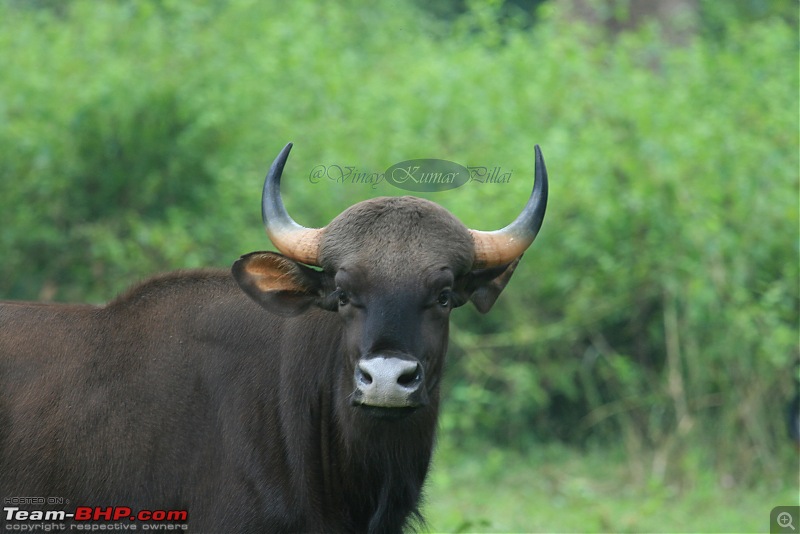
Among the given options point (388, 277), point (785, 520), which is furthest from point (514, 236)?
point (785, 520)

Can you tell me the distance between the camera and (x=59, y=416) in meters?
5.73

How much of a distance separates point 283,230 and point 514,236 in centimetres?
127

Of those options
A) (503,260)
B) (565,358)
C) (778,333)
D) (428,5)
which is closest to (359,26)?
(428,5)

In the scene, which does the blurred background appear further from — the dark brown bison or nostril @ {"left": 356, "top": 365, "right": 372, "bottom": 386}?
nostril @ {"left": 356, "top": 365, "right": 372, "bottom": 386}

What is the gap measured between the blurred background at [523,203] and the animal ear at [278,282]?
500cm

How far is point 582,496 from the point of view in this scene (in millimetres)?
11445

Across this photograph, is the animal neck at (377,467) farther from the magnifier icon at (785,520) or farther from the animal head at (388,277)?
the magnifier icon at (785,520)

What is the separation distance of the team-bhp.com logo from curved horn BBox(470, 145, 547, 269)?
207 cm

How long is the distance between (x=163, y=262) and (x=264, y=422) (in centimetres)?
753

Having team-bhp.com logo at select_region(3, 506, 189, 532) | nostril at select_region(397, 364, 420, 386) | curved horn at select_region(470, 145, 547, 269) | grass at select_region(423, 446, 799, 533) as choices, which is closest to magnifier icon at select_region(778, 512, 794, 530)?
grass at select_region(423, 446, 799, 533)

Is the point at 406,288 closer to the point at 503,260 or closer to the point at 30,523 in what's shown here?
the point at 503,260

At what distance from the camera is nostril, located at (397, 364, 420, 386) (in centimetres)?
531

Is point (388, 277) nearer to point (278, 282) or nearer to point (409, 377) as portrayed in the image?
point (409, 377)

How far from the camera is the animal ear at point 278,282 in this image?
5945 mm
